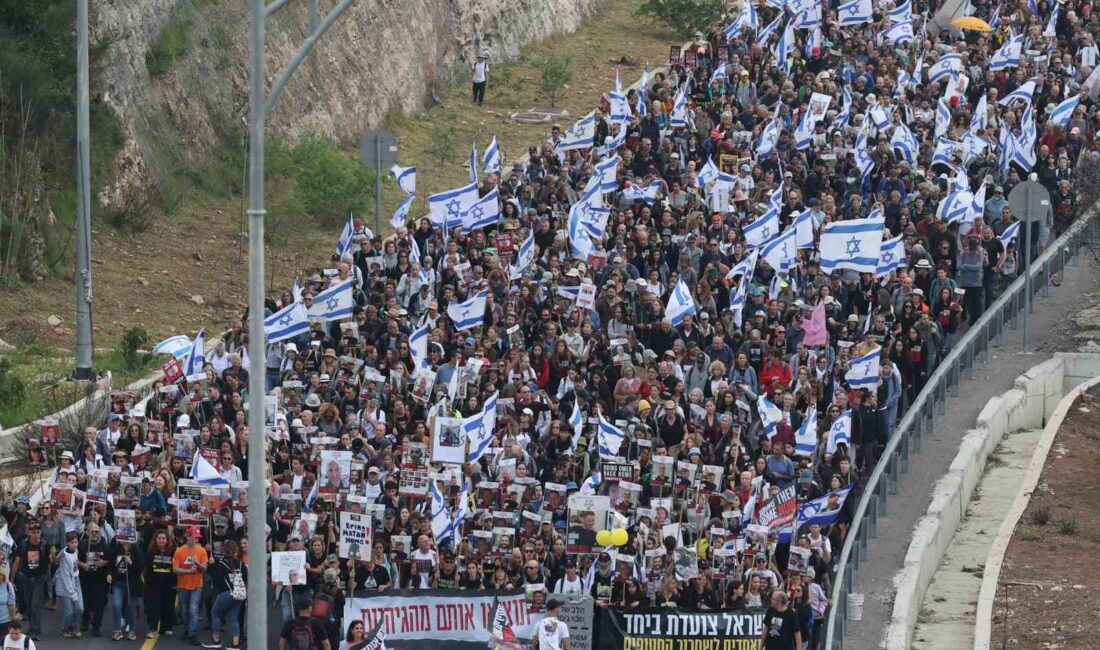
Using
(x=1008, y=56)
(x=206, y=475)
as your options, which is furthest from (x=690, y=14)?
(x=206, y=475)

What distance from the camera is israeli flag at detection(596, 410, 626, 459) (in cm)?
2398

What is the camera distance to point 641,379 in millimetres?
25875

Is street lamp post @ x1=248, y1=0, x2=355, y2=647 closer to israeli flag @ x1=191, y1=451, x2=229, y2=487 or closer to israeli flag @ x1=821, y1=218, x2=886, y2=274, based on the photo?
israeli flag @ x1=191, y1=451, x2=229, y2=487

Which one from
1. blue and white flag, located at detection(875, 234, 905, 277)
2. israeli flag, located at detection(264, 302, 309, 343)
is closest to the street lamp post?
israeli flag, located at detection(264, 302, 309, 343)

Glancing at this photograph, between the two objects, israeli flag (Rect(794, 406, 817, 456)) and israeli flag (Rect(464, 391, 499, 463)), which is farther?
israeli flag (Rect(794, 406, 817, 456))

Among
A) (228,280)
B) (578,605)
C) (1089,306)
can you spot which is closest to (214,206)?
(228,280)

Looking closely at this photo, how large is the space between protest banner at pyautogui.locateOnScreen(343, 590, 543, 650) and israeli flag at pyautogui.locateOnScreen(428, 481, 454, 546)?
0.72 meters

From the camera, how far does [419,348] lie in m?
26.1

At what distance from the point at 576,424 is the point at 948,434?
18.5ft

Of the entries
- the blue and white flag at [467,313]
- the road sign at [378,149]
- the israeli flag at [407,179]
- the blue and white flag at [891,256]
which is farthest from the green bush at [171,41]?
the blue and white flag at [891,256]

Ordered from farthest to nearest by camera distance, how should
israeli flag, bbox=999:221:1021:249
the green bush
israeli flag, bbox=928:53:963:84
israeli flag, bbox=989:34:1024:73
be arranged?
1. the green bush
2. israeli flag, bbox=989:34:1024:73
3. israeli flag, bbox=928:53:963:84
4. israeli flag, bbox=999:221:1021:249

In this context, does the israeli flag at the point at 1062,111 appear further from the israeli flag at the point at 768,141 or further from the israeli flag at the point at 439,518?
the israeli flag at the point at 439,518

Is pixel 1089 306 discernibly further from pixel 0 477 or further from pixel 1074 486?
pixel 0 477

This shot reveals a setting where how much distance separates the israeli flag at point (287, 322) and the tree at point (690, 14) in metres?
25.1
